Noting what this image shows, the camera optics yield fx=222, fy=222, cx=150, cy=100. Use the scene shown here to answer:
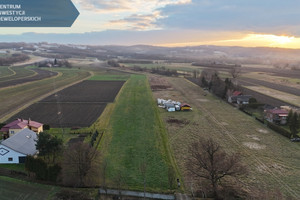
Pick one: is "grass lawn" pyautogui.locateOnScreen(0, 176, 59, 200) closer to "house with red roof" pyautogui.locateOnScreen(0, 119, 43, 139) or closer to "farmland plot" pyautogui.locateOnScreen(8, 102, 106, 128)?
"house with red roof" pyautogui.locateOnScreen(0, 119, 43, 139)

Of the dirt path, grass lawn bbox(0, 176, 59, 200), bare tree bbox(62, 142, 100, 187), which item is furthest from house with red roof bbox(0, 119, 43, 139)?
the dirt path

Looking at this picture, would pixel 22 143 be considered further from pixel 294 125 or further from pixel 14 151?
pixel 294 125

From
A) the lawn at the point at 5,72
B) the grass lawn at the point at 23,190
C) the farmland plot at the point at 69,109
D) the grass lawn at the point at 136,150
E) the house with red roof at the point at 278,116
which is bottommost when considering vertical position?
the grass lawn at the point at 23,190

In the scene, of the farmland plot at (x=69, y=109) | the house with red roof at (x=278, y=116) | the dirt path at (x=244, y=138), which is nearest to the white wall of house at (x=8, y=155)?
the farmland plot at (x=69, y=109)

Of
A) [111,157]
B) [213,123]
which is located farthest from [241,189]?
[213,123]

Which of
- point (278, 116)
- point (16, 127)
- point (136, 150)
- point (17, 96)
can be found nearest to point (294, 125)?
point (278, 116)

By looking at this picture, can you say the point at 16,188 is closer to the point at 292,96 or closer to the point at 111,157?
the point at 111,157

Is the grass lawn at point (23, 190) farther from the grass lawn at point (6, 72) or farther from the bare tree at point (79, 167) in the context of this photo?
the grass lawn at point (6, 72)
